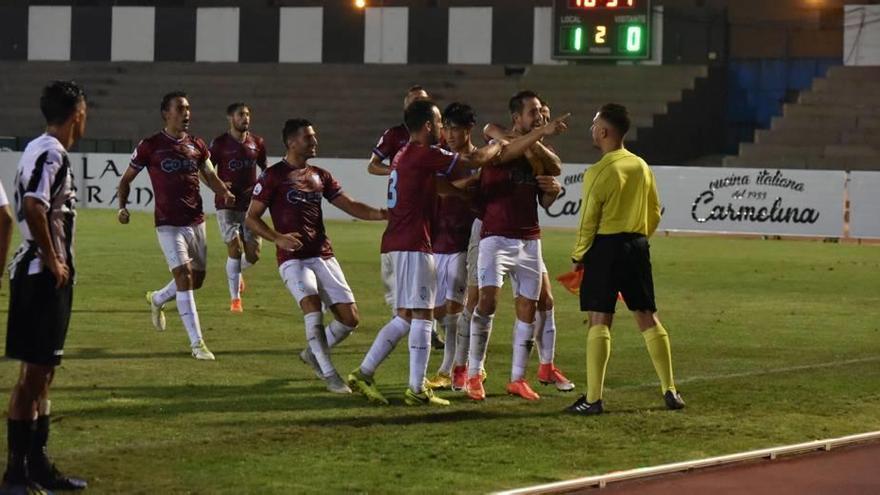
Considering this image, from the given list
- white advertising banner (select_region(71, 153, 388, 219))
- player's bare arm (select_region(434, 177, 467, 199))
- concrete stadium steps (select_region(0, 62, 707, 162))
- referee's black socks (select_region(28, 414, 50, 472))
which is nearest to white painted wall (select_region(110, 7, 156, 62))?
concrete stadium steps (select_region(0, 62, 707, 162))

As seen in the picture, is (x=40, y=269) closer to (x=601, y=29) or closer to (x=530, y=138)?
(x=530, y=138)

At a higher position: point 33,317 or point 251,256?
point 33,317

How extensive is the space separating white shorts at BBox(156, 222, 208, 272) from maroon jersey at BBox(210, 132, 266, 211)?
11.6ft

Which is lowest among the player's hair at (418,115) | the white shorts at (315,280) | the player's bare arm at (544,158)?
the white shorts at (315,280)

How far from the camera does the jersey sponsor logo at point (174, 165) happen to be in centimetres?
1381

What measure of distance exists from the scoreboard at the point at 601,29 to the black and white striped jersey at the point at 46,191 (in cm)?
2789

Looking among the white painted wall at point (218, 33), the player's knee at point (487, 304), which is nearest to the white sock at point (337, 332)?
the player's knee at point (487, 304)

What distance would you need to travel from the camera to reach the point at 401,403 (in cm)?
1095

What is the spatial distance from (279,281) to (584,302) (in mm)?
10644

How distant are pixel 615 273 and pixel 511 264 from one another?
3.26ft

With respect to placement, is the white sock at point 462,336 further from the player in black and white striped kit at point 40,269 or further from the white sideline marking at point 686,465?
the player in black and white striped kit at point 40,269

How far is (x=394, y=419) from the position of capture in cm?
1026

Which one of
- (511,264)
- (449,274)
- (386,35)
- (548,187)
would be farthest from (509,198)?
(386,35)

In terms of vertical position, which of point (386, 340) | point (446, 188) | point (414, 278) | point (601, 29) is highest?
point (601, 29)
